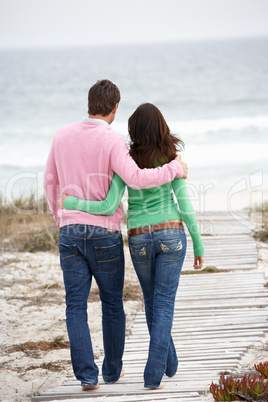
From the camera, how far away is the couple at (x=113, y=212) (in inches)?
105

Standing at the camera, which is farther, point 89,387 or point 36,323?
point 36,323

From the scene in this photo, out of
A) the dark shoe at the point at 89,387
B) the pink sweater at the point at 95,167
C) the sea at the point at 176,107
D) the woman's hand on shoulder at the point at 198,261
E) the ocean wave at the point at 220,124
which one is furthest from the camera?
the ocean wave at the point at 220,124

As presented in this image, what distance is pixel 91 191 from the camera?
2703 mm

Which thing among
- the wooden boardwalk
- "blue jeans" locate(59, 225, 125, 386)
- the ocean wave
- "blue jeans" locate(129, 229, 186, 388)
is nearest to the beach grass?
the wooden boardwalk

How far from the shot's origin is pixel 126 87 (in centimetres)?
3947

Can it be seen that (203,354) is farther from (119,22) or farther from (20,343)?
(119,22)

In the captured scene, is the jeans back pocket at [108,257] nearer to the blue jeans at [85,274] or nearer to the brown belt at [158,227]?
the blue jeans at [85,274]

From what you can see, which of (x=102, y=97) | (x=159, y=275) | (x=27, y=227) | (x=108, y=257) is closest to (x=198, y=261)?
(x=159, y=275)

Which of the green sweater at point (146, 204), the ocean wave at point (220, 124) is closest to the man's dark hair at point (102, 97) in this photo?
the green sweater at point (146, 204)

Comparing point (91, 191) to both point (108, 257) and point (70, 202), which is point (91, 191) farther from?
point (108, 257)

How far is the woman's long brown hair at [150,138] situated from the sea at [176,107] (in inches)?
228

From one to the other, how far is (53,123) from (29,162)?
29.3ft

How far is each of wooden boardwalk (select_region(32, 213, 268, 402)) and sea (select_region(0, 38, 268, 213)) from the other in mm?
3353

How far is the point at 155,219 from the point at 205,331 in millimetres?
1543
